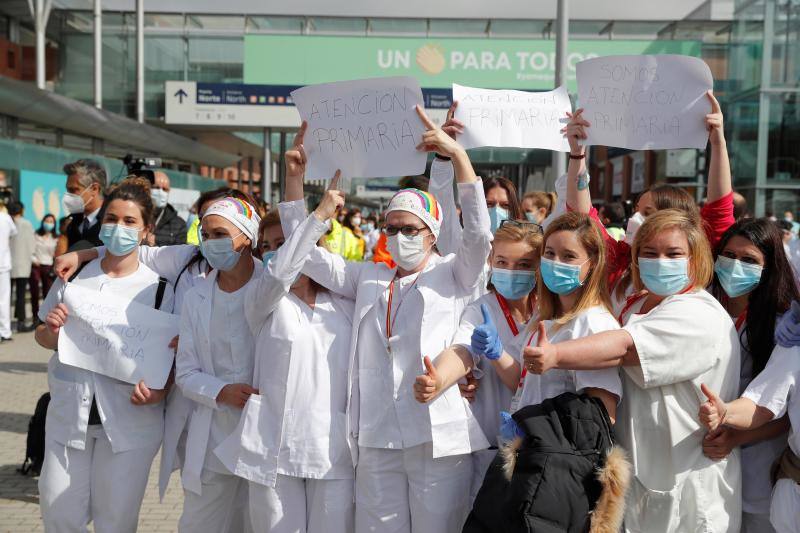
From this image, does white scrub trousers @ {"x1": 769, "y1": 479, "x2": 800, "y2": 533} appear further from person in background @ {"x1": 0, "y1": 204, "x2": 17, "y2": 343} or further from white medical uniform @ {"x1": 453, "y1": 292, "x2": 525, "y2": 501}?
person in background @ {"x1": 0, "y1": 204, "x2": 17, "y2": 343}

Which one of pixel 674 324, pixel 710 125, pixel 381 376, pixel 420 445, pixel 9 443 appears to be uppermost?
pixel 710 125

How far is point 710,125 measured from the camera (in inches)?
142

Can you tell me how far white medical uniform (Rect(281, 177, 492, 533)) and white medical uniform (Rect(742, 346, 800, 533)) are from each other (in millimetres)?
1090

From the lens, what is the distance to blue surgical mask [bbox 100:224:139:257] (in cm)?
362

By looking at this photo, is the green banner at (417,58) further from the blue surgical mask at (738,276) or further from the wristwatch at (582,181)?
the blue surgical mask at (738,276)

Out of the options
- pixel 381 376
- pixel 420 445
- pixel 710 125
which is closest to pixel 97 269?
pixel 381 376

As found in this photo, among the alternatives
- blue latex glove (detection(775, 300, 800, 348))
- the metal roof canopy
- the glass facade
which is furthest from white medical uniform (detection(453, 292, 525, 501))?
the glass facade

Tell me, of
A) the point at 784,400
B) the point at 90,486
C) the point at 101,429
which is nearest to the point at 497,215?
the point at 784,400

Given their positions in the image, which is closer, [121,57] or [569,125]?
[569,125]

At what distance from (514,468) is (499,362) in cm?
50

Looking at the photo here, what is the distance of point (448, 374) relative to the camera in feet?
9.87

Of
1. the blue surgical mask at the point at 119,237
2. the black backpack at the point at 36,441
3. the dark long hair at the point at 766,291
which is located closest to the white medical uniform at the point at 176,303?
the blue surgical mask at the point at 119,237

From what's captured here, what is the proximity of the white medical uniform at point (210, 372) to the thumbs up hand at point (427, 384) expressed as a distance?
38.0 inches

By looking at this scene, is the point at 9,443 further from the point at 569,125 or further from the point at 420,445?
the point at 569,125
